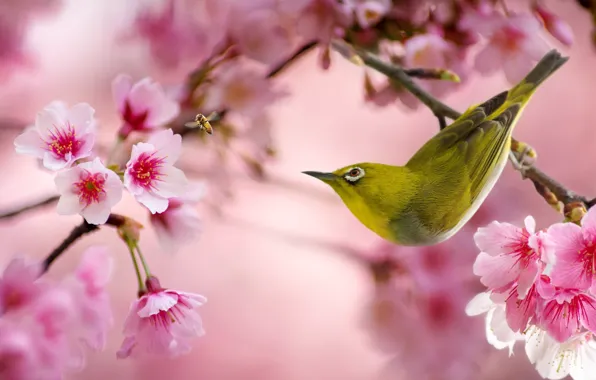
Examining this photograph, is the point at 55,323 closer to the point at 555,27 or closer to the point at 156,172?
the point at 156,172

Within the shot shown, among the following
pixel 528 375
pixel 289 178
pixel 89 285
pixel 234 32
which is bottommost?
pixel 528 375

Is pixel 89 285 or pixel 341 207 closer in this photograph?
pixel 89 285

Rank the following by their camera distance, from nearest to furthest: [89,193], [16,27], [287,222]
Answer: [89,193] < [16,27] < [287,222]

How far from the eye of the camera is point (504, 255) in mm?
283

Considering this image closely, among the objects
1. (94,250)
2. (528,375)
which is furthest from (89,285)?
(528,375)

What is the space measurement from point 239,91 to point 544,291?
21 centimetres

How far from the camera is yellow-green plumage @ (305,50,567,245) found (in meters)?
0.29

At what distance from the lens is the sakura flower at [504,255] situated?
0.91 feet

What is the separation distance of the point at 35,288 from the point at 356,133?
0.43m

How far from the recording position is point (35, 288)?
13.3 inches

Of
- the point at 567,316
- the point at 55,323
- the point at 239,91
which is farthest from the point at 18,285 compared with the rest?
the point at 567,316

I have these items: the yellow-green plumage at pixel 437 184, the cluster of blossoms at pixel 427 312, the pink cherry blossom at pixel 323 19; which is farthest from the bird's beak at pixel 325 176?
the cluster of blossoms at pixel 427 312

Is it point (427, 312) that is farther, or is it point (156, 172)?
point (427, 312)

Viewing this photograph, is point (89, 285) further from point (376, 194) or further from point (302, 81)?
point (302, 81)
